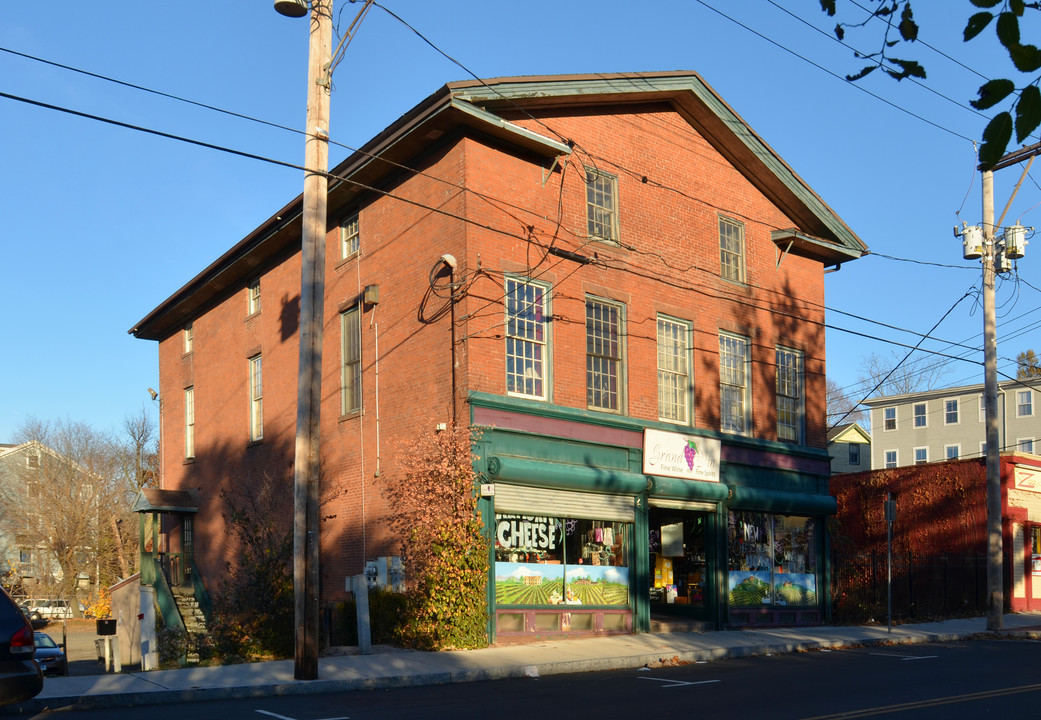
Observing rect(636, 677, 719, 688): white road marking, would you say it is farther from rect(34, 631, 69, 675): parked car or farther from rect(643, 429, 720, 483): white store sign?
rect(34, 631, 69, 675): parked car

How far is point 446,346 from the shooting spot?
19438mm

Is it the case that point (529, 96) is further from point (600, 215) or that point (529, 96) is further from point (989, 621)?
point (989, 621)

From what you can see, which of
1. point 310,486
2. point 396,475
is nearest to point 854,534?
point 396,475

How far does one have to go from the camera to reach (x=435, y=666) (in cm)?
1512

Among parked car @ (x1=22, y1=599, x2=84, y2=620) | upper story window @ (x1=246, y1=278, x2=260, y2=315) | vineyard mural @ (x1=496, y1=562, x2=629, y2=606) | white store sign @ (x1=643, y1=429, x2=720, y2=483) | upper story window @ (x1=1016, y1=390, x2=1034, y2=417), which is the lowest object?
parked car @ (x1=22, y1=599, x2=84, y2=620)

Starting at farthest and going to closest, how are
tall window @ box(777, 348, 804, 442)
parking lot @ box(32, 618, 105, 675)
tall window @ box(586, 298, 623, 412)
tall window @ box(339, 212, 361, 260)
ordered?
1. tall window @ box(777, 348, 804, 442)
2. parking lot @ box(32, 618, 105, 675)
3. tall window @ box(339, 212, 361, 260)
4. tall window @ box(586, 298, 623, 412)

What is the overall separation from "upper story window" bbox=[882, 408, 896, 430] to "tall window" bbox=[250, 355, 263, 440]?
4662cm

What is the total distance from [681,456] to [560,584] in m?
4.70

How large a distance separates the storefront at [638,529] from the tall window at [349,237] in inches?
264

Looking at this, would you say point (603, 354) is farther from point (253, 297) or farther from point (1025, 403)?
point (1025, 403)

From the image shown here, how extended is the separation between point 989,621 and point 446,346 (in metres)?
15.3

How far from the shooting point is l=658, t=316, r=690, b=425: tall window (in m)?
23.0

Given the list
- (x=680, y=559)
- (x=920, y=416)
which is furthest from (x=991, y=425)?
(x=920, y=416)

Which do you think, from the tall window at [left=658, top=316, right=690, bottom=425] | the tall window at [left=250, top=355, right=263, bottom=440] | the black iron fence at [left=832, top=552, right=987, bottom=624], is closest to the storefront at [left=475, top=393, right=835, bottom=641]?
the tall window at [left=658, top=316, right=690, bottom=425]
